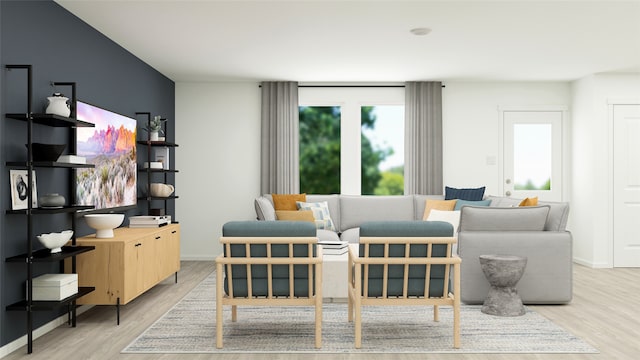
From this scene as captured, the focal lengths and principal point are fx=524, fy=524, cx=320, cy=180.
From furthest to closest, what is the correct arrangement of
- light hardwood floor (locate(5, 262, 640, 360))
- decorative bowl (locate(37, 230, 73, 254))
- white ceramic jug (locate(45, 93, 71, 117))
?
white ceramic jug (locate(45, 93, 71, 117)) → decorative bowl (locate(37, 230, 73, 254)) → light hardwood floor (locate(5, 262, 640, 360))

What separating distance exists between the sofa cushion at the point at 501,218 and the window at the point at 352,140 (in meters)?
3.04

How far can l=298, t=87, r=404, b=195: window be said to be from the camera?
7.56 metres

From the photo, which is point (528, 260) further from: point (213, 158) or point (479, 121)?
point (213, 158)

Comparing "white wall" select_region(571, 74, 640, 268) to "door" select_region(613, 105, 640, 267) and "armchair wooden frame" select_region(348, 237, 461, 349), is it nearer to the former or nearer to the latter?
"door" select_region(613, 105, 640, 267)

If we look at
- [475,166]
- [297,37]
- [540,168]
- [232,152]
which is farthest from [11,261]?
[540,168]

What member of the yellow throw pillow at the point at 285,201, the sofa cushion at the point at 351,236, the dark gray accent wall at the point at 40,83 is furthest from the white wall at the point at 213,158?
the dark gray accent wall at the point at 40,83

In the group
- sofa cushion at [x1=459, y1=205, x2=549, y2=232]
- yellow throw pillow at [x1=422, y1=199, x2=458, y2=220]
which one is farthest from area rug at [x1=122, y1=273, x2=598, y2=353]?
yellow throw pillow at [x1=422, y1=199, x2=458, y2=220]

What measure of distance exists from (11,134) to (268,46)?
271 cm

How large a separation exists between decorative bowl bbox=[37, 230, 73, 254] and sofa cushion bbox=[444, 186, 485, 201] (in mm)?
4779

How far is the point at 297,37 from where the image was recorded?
16.8 ft

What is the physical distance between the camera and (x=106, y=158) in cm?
494

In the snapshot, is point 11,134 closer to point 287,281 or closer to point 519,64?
point 287,281

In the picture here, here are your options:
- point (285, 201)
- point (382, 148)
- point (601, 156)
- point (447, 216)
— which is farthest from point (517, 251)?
point (382, 148)

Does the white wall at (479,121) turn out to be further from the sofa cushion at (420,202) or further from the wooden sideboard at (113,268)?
the wooden sideboard at (113,268)
